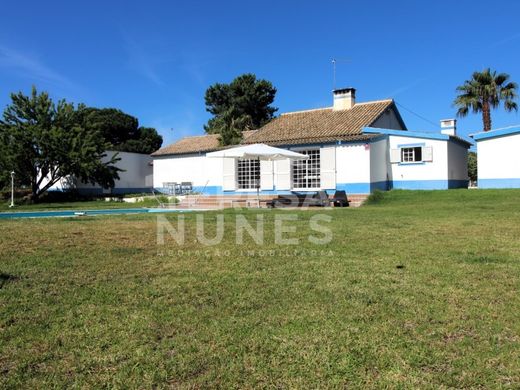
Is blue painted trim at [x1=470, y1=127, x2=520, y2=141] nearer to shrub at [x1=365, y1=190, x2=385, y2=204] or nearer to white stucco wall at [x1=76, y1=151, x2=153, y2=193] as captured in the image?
shrub at [x1=365, y1=190, x2=385, y2=204]

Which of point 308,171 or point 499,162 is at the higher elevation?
point 499,162

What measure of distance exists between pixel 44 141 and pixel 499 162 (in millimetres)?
26565

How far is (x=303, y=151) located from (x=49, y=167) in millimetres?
18496

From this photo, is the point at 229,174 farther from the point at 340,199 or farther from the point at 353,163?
the point at 340,199

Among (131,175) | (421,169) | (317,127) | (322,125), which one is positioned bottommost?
(421,169)

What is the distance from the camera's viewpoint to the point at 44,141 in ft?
91.1

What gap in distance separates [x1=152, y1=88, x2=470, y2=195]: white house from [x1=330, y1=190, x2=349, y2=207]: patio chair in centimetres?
145

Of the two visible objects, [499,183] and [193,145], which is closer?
[499,183]

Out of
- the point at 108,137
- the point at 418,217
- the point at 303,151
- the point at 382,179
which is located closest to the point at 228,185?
the point at 303,151

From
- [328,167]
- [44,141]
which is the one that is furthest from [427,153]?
[44,141]

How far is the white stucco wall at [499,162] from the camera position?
19495 millimetres

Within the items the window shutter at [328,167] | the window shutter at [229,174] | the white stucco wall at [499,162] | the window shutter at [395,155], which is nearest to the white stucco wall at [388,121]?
the window shutter at [395,155]

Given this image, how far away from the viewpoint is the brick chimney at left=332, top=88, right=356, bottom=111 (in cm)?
2481

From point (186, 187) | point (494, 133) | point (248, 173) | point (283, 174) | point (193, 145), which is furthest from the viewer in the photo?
point (193, 145)
